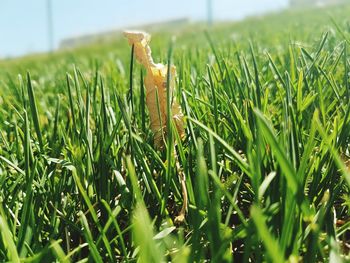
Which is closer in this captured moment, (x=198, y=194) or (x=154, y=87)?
(x=198, y=194)

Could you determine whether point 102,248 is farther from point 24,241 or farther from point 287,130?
point 287,130

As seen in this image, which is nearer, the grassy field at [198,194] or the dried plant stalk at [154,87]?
the grassy field at [198,194]

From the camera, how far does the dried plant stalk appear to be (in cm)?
66

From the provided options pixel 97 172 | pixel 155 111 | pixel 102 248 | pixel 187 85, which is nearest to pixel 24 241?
pixel 102 248

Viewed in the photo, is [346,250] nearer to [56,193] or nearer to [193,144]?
[193,144]

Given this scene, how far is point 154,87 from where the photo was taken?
0.68m

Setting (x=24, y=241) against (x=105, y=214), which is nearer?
(x=24, y=241)

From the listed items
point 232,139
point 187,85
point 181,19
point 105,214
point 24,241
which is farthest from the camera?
point 181,19

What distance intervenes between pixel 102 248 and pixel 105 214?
7cm

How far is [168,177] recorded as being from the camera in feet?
1.71

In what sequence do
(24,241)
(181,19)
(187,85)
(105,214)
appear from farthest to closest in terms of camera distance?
(181,19)
(187,85)
(105,214)
(24,241)

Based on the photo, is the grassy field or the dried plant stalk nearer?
the grassy field

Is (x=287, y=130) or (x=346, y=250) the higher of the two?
(x=287, y=130)

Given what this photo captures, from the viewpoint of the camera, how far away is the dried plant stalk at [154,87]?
0.66m
